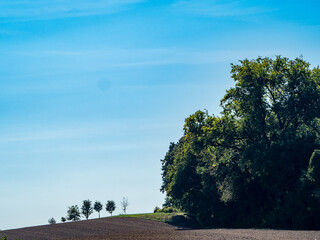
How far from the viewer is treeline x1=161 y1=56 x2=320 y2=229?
3288 centimetres

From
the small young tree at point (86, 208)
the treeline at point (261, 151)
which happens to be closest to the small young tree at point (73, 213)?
the small young tree at point (86, 208)

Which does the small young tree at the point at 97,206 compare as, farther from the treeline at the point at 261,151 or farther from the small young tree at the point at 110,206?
the treeline at the point at 261,151

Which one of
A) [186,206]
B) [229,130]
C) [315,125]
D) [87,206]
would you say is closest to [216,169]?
[229,130]

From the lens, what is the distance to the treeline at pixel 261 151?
32.9 metres

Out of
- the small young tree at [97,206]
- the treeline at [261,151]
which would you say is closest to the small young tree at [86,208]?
the small young tree at [97,206]

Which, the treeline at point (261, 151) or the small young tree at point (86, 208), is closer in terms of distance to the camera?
the treeline at point (261, 151)

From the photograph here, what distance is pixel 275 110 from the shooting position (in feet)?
122

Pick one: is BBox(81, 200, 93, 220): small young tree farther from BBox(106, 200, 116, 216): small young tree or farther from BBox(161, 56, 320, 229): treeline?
BBox(161, 56, 320, 229): treeline

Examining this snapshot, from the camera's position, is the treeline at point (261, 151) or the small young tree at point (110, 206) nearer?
the treeline at point (261, 151)

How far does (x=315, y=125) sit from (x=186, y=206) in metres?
19.8

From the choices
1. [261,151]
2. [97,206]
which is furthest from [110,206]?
[261,151]

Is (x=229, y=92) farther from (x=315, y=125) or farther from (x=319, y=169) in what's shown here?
(x=319, y=169)

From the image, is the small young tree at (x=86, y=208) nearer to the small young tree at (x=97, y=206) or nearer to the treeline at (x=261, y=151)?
the small young tree at (x=97, y=206)

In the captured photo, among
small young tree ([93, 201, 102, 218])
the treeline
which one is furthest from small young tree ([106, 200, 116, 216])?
the treeline
